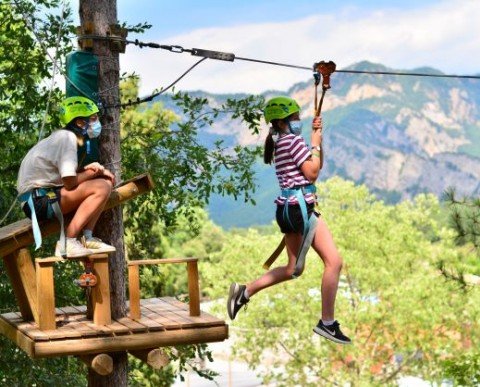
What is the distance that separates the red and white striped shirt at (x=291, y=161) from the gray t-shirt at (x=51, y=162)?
4.43 ft

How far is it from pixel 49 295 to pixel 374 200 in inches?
942

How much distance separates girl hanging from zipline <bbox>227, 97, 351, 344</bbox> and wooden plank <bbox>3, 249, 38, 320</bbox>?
1.81 metres

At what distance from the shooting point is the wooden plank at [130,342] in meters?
5.73

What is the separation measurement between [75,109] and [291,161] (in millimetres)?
1499

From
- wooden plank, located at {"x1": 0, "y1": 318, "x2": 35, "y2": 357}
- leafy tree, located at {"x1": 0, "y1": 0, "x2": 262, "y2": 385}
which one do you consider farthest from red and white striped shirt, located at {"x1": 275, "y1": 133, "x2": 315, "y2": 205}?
leafy tree, located at {"x1": 0, "y1": 0, "x2": 262, "y2": 385}

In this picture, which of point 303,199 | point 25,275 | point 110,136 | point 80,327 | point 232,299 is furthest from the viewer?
point 110,136

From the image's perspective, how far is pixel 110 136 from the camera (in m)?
7.07

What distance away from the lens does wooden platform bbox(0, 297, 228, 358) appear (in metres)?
5.77

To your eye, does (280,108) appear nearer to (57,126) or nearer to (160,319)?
(160,319)

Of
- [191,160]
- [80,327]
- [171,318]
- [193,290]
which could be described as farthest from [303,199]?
[191,160]

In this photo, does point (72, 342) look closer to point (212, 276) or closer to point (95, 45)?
point (95, 45)

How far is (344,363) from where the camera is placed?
26141mm

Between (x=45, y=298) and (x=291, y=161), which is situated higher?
(x=291, y=161)

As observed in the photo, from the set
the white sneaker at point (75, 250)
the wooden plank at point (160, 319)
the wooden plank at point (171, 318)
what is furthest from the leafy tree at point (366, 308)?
the white sneaker at point (75, 250)
